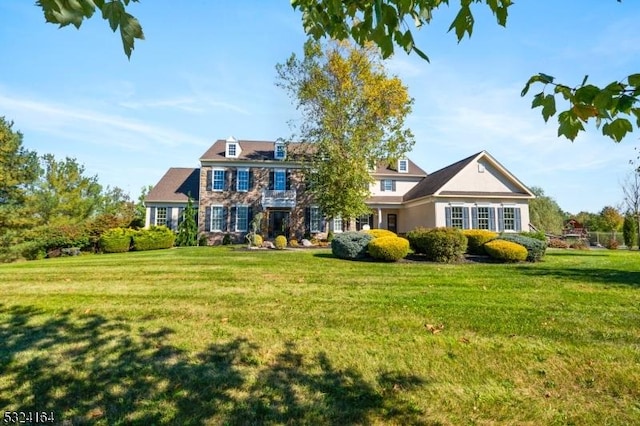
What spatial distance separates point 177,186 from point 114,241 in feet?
30.9

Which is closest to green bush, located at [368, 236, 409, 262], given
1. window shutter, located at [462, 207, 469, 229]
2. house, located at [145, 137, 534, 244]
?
house, located at [145, 137, 534, 244]

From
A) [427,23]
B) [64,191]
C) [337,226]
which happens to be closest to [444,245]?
[427,23]

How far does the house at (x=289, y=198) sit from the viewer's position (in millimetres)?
25531

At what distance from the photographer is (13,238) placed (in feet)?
58.7

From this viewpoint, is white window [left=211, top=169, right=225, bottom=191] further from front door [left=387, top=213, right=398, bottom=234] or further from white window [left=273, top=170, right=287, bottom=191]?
front door [left=387, top=213, right=398, bottom=234]

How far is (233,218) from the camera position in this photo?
90.2ft

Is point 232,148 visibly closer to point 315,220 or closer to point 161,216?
point 161,216

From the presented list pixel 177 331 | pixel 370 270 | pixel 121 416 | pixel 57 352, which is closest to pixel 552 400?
pixel 121 416

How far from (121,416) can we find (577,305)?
23.1ft

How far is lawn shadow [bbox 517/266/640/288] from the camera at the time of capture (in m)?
8.63

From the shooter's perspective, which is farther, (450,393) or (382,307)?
(382,307)

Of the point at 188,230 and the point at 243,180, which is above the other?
the point at 243,180

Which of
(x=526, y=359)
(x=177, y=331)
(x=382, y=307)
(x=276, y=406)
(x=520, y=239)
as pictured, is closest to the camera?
(x=276, y=406)

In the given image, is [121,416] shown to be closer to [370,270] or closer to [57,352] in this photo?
[57,352]
